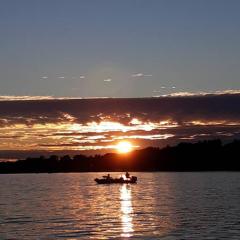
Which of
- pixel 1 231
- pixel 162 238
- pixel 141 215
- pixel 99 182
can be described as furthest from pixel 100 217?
pixel 99 182

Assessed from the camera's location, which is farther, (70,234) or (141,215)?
(141,215)

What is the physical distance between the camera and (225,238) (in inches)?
2176

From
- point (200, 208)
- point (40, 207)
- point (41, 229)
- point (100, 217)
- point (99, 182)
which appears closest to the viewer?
point (41, 229)

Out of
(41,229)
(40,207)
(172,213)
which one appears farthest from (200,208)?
(41,229)

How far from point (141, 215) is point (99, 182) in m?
119

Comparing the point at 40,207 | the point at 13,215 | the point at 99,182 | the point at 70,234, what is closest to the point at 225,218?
the point at 70,234

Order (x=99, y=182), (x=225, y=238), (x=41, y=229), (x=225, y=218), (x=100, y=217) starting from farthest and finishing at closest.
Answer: (x=99, y=182) → (x=100, y=217) → (x=225, y=218) → (x=41, y=229) → (x=225, y=238)

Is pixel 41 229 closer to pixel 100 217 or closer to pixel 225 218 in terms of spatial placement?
Answer: pixel 100 217

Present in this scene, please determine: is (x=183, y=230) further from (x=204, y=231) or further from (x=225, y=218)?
(x=225, y=218)

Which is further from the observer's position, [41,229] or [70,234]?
[41,229]

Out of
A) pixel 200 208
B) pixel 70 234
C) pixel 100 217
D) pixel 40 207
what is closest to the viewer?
pixel 70 234

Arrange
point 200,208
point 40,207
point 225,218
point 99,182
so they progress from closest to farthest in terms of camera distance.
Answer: point 225,218 < point 200,208 < point 40,207 < point 99,182

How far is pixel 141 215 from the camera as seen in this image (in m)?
79.0

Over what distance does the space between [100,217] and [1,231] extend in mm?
17256
